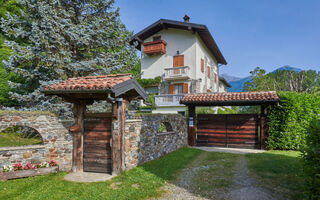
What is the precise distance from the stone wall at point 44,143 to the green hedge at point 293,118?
9.57 meters

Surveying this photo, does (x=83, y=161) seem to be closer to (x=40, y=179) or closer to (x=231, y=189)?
(x=40, y=179)

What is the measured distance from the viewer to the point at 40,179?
18.5 ft

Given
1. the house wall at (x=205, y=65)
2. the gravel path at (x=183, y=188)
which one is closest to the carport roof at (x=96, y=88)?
the gravel path at (x=183, y=188)

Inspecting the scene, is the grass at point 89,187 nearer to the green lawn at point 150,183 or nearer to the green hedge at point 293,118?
the green lawn at point 150,183

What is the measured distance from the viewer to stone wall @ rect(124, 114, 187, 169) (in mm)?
6636

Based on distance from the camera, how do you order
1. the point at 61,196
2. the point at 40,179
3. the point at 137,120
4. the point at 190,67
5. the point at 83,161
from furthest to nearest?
the point at 190,67, the point at 137,120, the point at 83,161, the point at 40,179, the point at 61,196

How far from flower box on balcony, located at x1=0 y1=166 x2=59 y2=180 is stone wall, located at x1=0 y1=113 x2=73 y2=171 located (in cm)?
28

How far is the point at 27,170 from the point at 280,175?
7.42 metres

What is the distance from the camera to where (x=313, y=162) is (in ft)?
11.0

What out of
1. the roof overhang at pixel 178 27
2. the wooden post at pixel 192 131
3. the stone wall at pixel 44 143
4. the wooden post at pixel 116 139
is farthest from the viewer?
the roof overhang at pixel 178 27

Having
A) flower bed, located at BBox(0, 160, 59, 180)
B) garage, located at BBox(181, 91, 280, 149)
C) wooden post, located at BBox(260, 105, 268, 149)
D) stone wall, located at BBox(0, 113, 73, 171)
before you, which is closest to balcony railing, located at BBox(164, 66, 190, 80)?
garage, located at BBox(181, 91, 280, 149)

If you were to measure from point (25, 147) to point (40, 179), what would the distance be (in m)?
1.09

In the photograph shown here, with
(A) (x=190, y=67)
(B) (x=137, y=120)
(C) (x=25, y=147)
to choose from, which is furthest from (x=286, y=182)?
(A) (x=190, y=67)

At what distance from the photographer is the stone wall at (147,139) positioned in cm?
664
